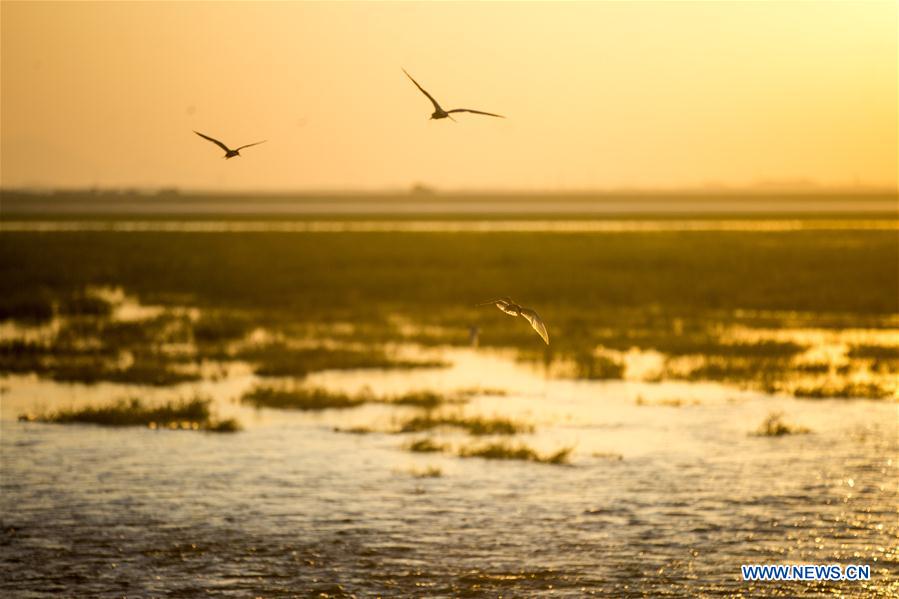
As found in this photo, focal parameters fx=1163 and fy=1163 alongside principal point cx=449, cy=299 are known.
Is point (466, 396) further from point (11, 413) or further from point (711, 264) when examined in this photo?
point (711, 264)

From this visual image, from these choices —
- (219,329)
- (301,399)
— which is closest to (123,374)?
(301,399)

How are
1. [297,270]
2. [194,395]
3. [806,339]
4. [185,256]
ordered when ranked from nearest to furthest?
[194,395] < [806,339] < [297,270] < [185,256]

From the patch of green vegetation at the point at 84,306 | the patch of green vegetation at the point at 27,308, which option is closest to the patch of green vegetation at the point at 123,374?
the patch of green vegetation at the point at 27,308

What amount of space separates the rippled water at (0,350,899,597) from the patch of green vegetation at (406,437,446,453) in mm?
415

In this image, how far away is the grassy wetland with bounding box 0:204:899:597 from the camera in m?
16.5

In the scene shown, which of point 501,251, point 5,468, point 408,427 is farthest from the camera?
point 501,251

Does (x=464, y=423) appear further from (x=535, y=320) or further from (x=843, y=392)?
(x=535, y=320)

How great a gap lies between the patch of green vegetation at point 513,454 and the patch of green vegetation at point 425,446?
1.53 feet

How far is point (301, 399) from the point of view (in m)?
27.0

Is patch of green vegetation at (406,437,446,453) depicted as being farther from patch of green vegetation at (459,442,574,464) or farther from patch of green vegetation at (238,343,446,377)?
patch of green vegetation at (238,343,446,377)

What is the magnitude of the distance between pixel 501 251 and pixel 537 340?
37.4 m

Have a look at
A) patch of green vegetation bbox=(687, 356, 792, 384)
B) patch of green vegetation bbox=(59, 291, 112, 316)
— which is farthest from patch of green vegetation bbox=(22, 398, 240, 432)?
patch of green vegetation bbox=(59, 291, 112, 316)

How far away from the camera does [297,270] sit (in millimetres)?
61625

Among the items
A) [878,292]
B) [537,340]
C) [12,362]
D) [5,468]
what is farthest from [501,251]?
[5,468]
